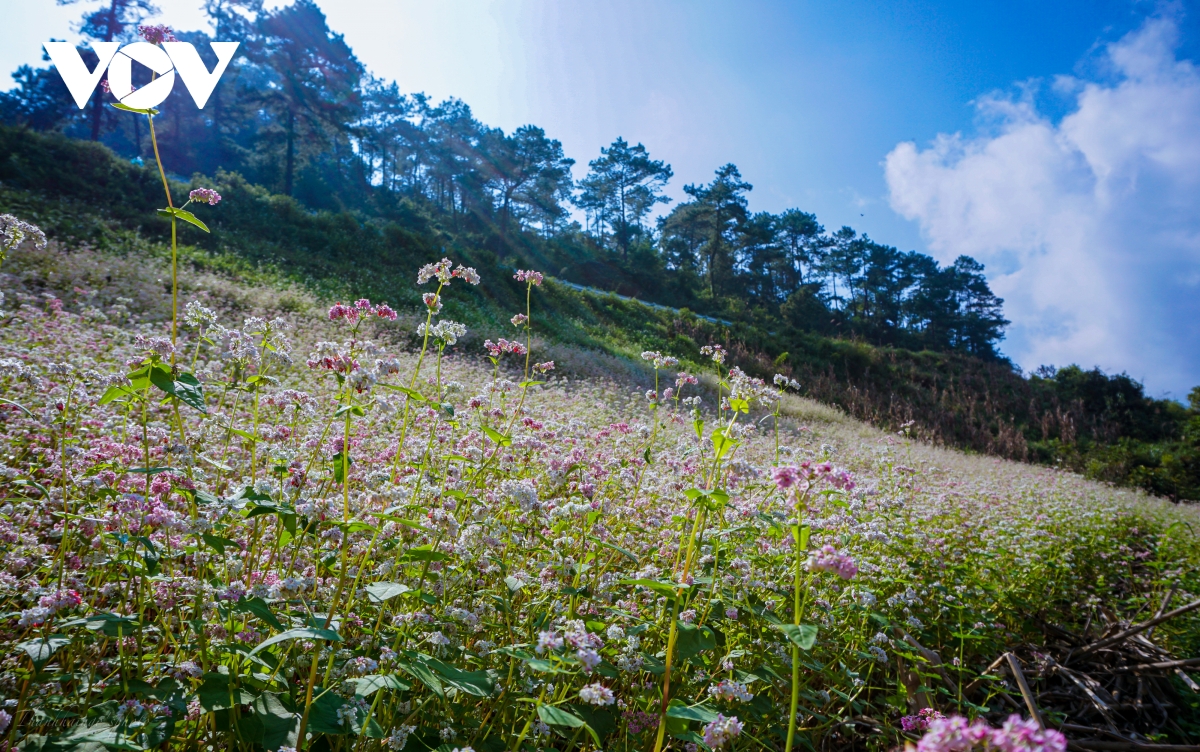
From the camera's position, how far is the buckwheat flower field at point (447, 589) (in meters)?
1.65

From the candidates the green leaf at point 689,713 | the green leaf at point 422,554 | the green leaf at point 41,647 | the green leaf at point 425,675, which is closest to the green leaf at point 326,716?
the green leaf at point 425,675

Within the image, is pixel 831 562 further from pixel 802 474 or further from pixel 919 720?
pixel 919 720

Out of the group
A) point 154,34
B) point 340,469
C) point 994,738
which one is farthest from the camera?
point 154,34

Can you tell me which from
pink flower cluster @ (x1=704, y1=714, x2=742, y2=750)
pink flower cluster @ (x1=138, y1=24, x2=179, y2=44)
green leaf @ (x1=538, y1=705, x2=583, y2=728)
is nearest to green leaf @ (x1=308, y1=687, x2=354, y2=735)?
green leaf @ (x1=538, y1=705, x2=583, y2=728)

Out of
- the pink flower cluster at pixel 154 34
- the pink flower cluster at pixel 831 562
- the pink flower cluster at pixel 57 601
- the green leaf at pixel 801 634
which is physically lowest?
the pink flower cluster at pixel 57 601

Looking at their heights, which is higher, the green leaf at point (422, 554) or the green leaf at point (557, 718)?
the green leaf at point (422, 554)

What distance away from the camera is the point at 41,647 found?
163 cm

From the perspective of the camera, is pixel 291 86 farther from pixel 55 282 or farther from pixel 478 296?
pixel 55 282

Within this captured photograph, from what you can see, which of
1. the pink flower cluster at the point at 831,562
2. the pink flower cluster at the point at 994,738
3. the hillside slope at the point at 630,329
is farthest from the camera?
the hillside slope at the point at 630,329

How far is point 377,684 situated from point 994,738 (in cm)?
147

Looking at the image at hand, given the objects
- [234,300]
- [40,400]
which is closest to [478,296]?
[234,300]

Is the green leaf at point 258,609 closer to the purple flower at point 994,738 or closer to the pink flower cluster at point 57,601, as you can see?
the pink flower cluster at point 57,601

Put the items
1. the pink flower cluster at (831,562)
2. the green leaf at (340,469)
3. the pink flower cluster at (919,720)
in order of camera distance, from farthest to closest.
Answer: the pink flower cluster at (919,720)
the green leaf at (340,469)
the pink flower cluster at (831,562)

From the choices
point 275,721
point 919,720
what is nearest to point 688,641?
point 275,721
